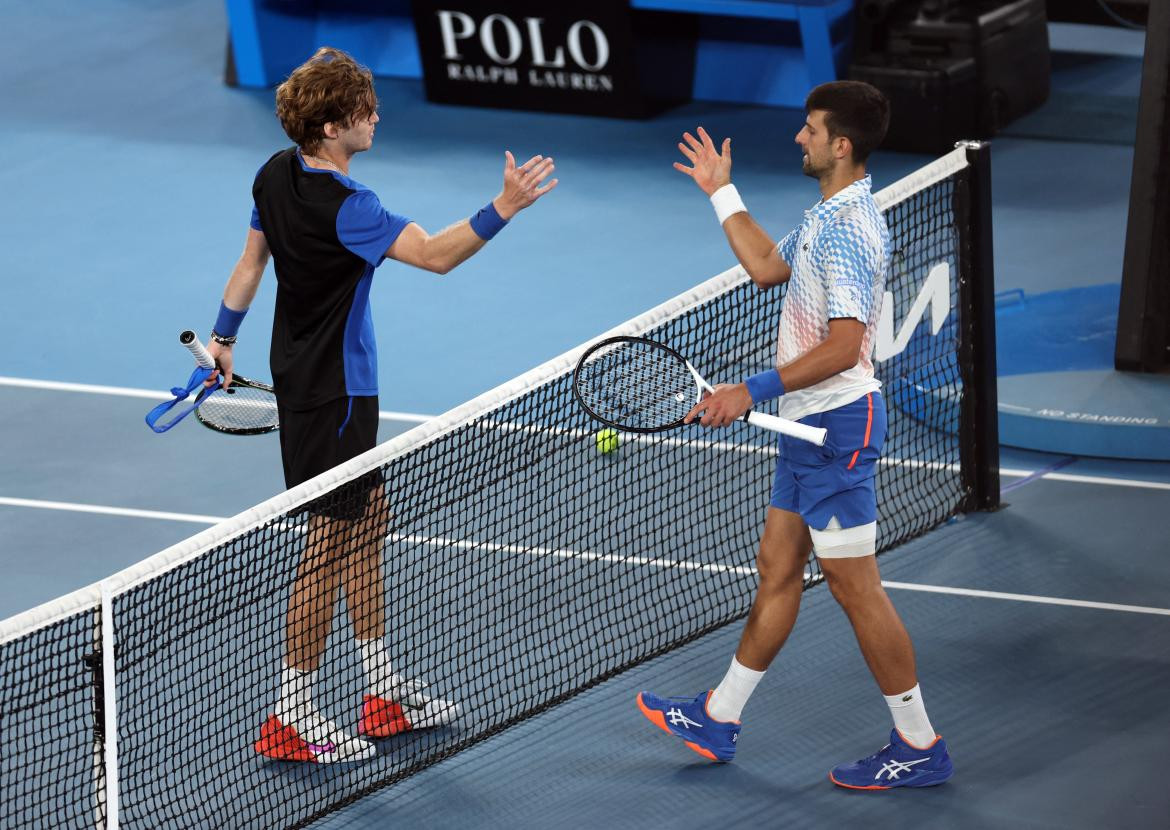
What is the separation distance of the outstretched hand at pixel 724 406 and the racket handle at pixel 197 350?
4.93ft

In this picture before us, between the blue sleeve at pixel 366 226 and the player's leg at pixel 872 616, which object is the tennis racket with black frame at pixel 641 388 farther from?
the blue sleeve at pixel 366 226

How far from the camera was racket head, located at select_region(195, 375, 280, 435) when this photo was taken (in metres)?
5.77

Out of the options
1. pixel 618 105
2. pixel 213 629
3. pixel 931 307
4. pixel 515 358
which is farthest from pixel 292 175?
pixel 618 105

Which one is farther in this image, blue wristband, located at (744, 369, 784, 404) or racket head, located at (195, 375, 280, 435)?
racket head, located at (195, 375, 280, 435)

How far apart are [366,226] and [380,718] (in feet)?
4.96

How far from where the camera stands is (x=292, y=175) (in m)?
5.25

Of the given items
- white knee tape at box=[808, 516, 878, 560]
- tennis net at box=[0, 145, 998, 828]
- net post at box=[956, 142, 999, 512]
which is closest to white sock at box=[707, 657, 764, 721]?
white knee tape at box=[808, 516, 878, 560]

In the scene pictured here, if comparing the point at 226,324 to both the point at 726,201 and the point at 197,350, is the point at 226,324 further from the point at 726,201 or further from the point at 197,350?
the point at 726,201

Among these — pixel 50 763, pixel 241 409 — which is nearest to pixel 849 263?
pixel 241 409

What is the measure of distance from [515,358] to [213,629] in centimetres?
291

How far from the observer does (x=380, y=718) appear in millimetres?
5652

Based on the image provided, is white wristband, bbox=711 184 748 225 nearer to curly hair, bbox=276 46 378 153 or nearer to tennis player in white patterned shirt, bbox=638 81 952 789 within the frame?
tennis player in white patterned shirt, bbox=638 81 952 789

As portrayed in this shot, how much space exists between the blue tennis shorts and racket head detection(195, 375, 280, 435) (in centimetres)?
167

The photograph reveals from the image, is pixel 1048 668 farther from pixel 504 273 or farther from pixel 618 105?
pixel 618 105
